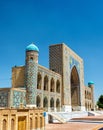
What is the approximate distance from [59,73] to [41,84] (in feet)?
19.7

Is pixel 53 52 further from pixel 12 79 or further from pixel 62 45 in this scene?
pixel 12 79

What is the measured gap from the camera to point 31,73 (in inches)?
921

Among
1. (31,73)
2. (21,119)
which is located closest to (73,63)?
(31,73)

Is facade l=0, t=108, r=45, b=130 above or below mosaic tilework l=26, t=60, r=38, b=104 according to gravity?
below

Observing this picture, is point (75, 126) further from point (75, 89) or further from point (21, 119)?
point (75, 89)

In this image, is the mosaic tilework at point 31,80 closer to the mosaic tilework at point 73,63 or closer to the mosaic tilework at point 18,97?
the mosaic tilework at point 18,97

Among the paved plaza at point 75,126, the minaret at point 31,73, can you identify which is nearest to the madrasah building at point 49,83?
the minaret at point 31,73

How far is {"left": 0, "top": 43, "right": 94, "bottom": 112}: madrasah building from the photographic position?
22184 millimetres

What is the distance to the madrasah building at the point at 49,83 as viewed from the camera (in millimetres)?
22184

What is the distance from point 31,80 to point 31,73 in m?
0.79

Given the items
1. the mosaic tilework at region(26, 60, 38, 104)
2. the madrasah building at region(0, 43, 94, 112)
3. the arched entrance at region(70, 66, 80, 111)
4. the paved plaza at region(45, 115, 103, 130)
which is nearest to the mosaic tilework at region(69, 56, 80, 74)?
the madrasah building at region(0, 43, 94, 112)

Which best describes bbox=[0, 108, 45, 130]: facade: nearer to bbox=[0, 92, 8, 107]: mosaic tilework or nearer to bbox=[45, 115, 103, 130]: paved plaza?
bbox=[45, 115, 103, 130]: paved plaza

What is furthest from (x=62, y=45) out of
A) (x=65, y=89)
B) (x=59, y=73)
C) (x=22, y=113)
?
(x=22, y=113)

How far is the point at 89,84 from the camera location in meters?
52.4
